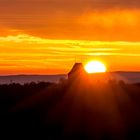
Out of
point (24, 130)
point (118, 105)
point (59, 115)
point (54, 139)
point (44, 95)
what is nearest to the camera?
point (54, 139)

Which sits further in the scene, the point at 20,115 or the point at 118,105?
the point at 118,105

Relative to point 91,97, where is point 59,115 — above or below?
below

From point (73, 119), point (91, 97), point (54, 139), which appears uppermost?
point (91, 97)

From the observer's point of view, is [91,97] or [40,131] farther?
[91,97]

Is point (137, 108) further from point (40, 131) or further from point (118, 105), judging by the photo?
point (40, 131)

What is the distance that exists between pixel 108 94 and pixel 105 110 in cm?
491

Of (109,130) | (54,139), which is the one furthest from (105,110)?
(54,139)

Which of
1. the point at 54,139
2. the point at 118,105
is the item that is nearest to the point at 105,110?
the point at 118,105

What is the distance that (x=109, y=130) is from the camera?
90.2ft

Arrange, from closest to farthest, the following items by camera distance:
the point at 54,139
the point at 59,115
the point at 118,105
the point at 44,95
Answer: the point at 54,139 → the point at 59,115 → the point at 118,105 → the point at 44,95

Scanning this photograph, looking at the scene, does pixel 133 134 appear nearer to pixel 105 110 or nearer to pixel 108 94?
pixel 105 110

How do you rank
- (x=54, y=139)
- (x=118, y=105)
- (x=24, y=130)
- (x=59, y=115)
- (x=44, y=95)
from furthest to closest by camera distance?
(x=44, y=95) < (x=118, y=105) < (x=59, y=115) < (x=24, y=130) < (x=54, y=139)

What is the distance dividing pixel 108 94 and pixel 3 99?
6.63 m

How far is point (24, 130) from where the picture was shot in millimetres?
27797
